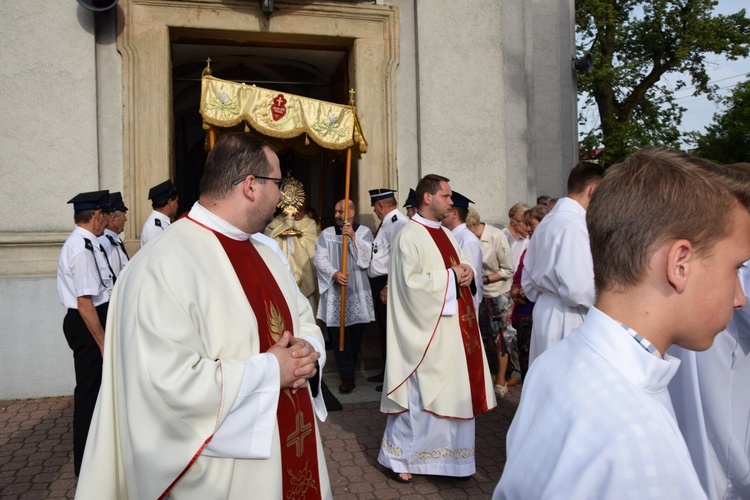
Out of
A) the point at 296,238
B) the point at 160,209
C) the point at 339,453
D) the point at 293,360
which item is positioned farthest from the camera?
the point at 296,238

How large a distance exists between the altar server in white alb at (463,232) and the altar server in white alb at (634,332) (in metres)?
4.55

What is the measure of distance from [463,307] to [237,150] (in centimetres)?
274

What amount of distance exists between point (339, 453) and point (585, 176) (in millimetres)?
2760

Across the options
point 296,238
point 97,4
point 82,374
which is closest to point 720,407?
point 82,374

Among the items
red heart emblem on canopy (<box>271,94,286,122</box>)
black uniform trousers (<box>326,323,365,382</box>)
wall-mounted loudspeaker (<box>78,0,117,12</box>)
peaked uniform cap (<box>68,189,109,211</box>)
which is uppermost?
wall-mounted loudspeaker (<box>78,0,117,12</box>)

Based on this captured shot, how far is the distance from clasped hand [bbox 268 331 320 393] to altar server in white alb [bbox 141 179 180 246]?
384cm

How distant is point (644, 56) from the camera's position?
2461 centimetres

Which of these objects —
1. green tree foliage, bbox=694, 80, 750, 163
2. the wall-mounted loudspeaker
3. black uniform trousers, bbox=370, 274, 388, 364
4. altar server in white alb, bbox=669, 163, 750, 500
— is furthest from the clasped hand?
green tree foliage, bbox=694, 80, 750, 163

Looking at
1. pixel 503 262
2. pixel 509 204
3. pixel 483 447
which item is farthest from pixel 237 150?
pixel 509 204

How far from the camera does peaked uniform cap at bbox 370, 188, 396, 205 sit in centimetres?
721

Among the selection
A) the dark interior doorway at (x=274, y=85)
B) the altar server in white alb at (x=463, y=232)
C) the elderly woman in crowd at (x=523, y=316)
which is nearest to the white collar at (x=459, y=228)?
the altar server in white alb at (x=463, y=232)

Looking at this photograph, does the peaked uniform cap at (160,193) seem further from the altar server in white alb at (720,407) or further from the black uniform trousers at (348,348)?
the altar server in white alb at (720,407)

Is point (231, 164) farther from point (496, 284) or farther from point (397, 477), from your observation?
point (496, 284)

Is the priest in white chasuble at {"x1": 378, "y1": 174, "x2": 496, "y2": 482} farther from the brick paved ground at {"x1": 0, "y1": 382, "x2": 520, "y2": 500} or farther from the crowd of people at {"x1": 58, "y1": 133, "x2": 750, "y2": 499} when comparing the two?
the brick paved ground at {"x1": 0, "y1": 382, "x2": 520, "y2": 500}
